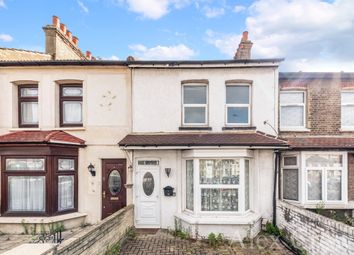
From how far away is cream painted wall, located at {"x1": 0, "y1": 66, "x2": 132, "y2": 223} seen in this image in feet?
33.9

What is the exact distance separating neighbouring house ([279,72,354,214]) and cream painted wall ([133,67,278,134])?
3.09ft

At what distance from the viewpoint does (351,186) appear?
1013 centimetres

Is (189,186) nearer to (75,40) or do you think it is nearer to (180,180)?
(180,180)

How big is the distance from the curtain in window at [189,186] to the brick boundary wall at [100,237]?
2126mm

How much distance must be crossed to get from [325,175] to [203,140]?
4.99 meters

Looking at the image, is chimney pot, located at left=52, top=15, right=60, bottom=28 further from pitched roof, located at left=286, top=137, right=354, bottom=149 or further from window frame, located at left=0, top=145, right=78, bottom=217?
pitched roof, located at left=286, top=137, right=354, bottom=149

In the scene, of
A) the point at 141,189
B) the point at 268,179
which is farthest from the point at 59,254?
the point at 268,179

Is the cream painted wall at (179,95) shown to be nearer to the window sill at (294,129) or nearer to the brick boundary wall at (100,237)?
the window sill at (294,129)

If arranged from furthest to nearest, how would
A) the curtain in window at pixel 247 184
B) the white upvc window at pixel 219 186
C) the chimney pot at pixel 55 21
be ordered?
the chimney pot at pixel 55 21 → the curtain in window at pixel 247 184 → the white upvc window at pixel 219 186

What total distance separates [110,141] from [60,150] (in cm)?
182

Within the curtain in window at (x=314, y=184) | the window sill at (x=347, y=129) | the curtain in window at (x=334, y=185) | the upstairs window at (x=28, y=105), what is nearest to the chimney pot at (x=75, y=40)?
the upstairs window at (x=28, y=105)

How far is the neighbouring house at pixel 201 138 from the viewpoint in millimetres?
9281

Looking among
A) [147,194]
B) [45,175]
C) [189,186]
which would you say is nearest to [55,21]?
[45,175]

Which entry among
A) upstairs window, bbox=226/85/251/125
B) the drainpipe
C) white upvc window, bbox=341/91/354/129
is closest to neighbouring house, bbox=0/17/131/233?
upstairs window, bbox=226/85/251/125
